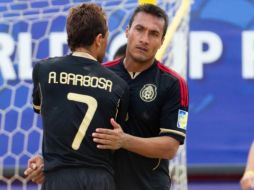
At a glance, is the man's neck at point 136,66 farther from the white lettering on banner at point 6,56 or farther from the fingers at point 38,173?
the white lettering on banner at point 6,56

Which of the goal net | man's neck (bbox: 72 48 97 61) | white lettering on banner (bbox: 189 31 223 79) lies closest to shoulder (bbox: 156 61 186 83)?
man's neck (bbox: 72 48 97 61)

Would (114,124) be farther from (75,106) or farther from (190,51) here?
(190,51)

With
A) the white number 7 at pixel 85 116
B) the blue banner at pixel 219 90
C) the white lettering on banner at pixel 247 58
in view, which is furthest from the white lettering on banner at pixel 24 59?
the white number 7 at pixel 85 116

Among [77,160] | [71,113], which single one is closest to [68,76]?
[71,113]

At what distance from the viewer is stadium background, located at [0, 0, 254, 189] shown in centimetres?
445

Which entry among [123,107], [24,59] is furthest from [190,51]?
[123,107]

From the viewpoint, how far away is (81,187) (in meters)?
2.37

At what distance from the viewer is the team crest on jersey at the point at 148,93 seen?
8.71 ft

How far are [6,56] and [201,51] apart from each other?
1239 mm

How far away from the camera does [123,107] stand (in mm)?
2510

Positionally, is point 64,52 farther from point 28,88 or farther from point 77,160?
point 77,160

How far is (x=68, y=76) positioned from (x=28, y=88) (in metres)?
2.08

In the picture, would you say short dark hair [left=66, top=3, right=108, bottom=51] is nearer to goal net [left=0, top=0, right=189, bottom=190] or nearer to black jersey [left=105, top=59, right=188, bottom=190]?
black jersey [left=105, top=59, right=188, bottom=190]

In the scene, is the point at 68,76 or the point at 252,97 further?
the point at 252,97
